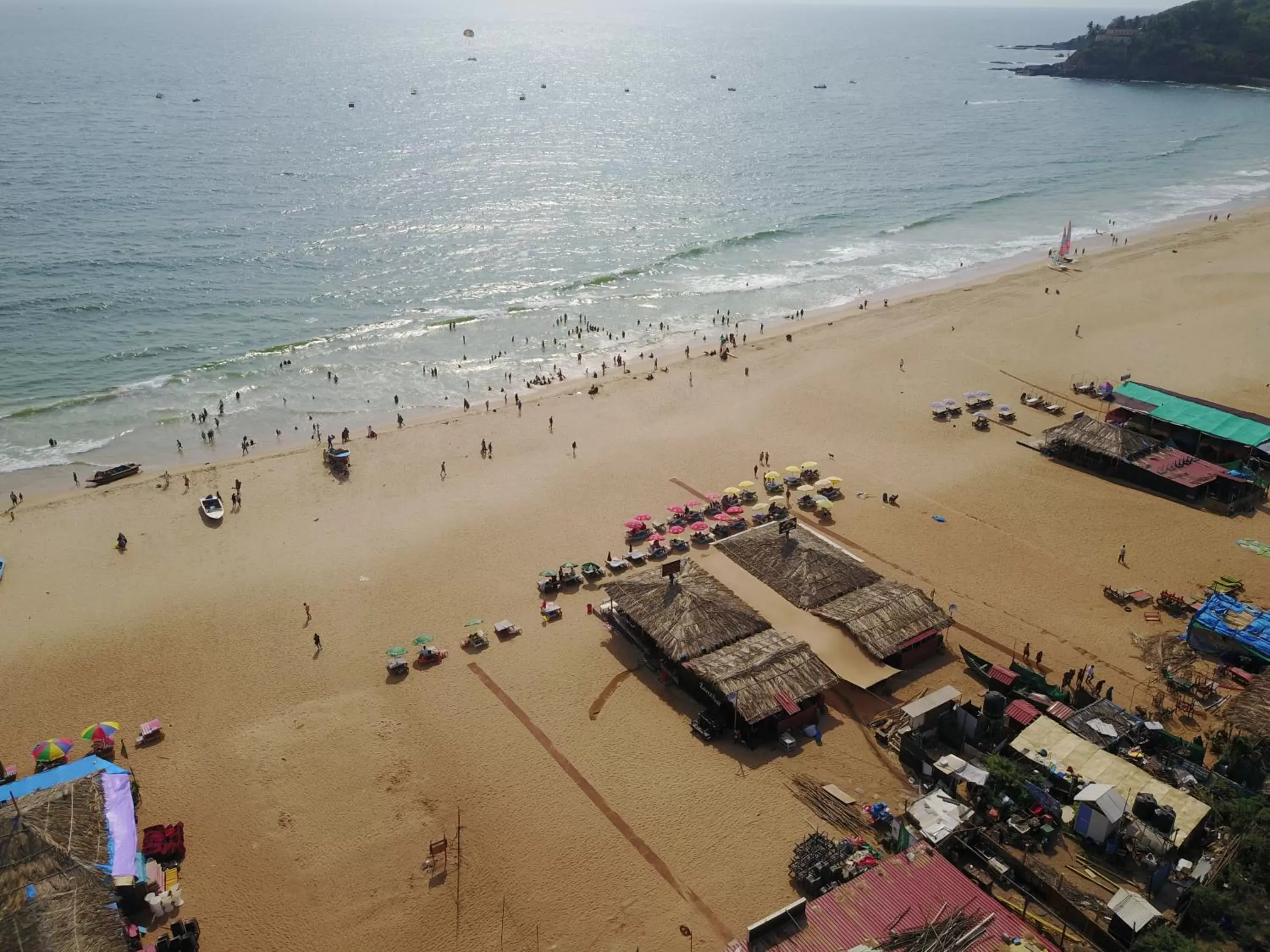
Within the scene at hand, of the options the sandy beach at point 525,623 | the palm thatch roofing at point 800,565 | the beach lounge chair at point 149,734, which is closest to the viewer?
the sandy beach at point 525,623

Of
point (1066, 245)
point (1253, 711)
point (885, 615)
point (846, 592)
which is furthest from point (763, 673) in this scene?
point (1066, 245)

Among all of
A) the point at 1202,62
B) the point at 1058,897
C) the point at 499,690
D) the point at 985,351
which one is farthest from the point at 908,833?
the point at 1202,62

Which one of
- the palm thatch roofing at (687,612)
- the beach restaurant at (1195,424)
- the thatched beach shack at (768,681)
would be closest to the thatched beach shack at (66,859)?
the palm thatch roofing at (687,612)

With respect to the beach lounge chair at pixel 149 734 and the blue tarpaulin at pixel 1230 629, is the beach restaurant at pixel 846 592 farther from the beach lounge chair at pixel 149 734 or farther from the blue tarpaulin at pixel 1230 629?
the beach lounge chair at pixel 149 734

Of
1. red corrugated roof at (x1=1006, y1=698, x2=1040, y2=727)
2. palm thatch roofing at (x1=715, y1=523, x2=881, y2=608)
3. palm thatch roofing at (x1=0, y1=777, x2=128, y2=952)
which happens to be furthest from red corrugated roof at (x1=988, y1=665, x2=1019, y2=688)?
palm thatch roofing at (x1=0, y1=777, x2=128, y2=952)

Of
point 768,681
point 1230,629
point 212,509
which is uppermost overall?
point 212,509

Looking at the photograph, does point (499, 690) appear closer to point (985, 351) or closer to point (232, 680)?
point (232, 680)

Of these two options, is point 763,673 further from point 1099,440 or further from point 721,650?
point 1099,440
